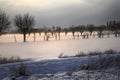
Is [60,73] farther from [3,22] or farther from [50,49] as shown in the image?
[3,22]

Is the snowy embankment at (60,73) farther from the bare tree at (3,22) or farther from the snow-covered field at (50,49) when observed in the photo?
the bare tree at (3,22)

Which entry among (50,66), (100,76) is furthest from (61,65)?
(100,76)

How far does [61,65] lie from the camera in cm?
1491

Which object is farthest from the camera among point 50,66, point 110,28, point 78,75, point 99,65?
point 110,28

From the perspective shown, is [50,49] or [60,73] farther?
[50,49]

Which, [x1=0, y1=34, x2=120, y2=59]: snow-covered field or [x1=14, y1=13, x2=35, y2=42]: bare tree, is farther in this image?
[x1=14, y1=13, x2=35, y2=42]: bare tree

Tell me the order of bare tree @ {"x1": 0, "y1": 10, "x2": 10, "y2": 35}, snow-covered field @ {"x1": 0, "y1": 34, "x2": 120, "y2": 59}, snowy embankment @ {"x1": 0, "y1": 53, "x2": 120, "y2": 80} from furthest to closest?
bare tree @ {"x1": 0, "y1": 10, "x2": 10, "y2": 35}, snow-covered field @ {"x1": 0, "y1": 34, "x2": 120, "y2": 59}, snowy embankment @ {"x1": 0, "y1": 53, "x2": 120, "y2": 80}

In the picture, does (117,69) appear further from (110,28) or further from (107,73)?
(110,28)

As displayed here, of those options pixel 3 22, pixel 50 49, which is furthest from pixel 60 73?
pixel 3 22

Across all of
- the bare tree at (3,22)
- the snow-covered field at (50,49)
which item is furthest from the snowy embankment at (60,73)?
the bare tree at (3,22)

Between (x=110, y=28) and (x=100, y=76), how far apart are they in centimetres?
11679

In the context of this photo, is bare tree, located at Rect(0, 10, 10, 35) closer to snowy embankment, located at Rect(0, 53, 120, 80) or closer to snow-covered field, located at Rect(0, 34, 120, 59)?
snow-covered field, located at Rect(0, 34, 120, 59)

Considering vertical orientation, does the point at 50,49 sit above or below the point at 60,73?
below

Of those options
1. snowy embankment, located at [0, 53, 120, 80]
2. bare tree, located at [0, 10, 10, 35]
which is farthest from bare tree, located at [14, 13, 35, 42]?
snowy embankment, located at [0, 53, 120, 80]
